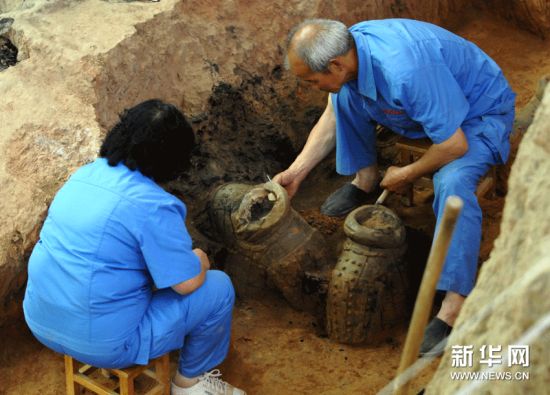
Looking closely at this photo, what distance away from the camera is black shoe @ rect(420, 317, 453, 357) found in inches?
137

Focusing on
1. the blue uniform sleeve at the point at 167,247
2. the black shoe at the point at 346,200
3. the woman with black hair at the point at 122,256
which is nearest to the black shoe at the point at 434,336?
the black shoe at the point at 346,200

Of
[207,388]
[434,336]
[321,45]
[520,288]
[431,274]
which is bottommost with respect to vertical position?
[207,388]

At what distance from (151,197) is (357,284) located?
1302 millimetres

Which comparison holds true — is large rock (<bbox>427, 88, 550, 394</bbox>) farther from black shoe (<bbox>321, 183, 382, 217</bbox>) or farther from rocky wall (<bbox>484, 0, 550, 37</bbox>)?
rocky wall (<bbox>484, 0, 550, 37</bbox>)

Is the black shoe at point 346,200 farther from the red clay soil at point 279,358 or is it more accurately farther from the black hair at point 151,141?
the black hair at point 151,141

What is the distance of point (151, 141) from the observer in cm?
279

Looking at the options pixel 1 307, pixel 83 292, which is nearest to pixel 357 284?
pixel 83 292

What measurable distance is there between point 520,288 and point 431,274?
247 millimetres

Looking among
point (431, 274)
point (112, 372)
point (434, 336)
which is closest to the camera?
point (431, 274)

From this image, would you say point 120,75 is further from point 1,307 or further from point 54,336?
point 54,336

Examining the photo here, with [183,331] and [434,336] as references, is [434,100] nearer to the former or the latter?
[434,336]

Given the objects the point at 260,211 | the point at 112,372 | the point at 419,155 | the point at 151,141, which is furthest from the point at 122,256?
the point at 419,155

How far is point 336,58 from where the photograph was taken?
136 inches

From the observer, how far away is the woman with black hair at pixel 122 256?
2.81m
